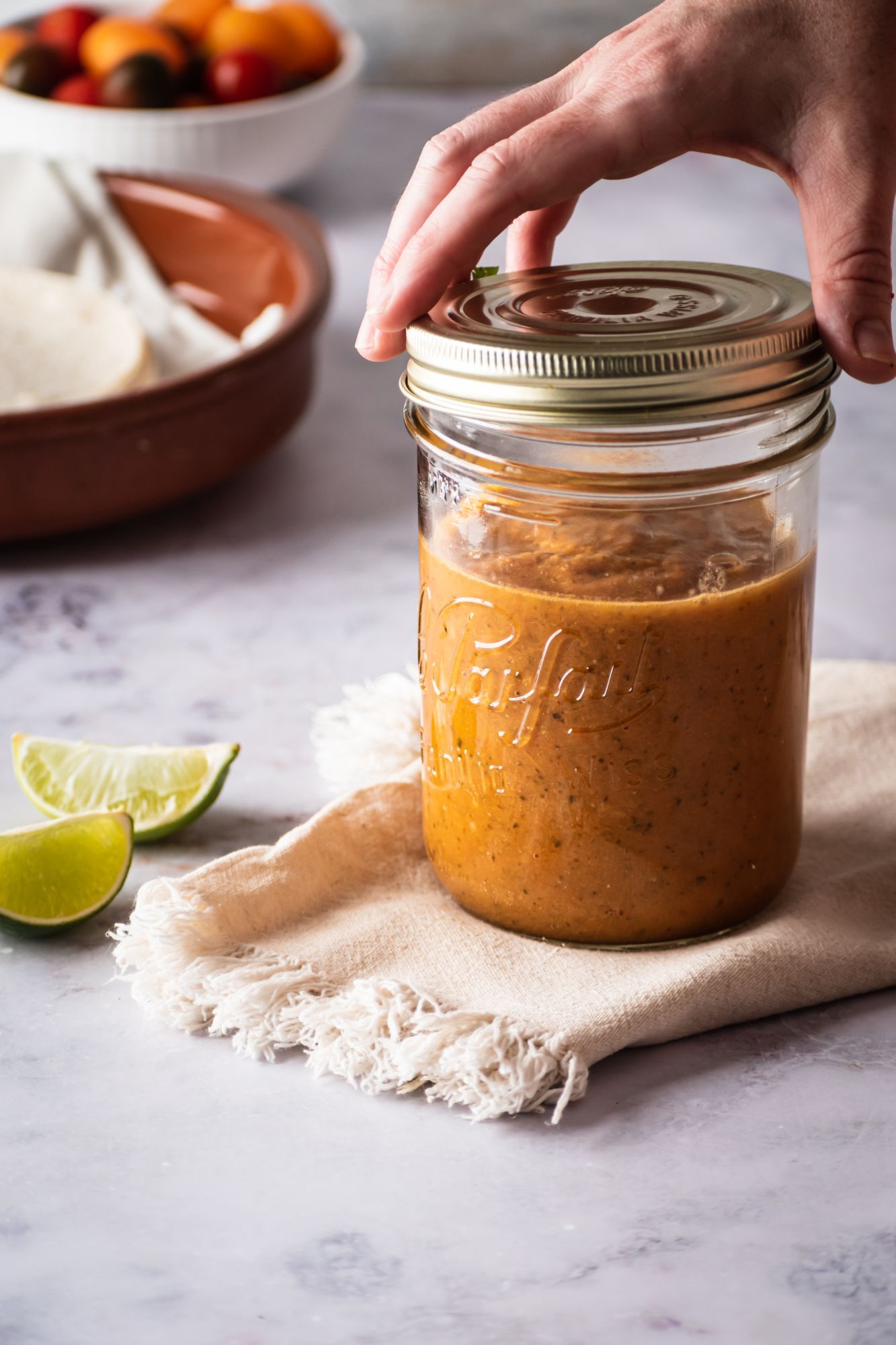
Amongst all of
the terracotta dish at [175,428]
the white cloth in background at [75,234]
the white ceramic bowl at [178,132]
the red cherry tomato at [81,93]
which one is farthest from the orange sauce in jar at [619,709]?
the red cherry tomato at [81,93]

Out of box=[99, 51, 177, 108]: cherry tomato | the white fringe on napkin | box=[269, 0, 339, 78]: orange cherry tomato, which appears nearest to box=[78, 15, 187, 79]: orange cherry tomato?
box=[99, 51, 177, 108]: cherry tomato

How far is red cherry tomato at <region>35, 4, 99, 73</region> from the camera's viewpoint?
2.21 meters

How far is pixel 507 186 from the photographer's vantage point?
2.53ft

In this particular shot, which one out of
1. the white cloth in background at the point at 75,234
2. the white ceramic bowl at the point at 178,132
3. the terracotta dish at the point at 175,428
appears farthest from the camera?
the white ceramic bowl at the point at 178,132

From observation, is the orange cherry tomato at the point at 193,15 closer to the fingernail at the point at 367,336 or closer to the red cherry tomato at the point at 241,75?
the red cherry tomato at the point at 241,75

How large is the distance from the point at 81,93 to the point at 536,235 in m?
1.35

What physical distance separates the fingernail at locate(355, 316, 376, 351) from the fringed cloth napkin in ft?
0.98

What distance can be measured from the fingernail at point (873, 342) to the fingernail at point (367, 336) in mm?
268

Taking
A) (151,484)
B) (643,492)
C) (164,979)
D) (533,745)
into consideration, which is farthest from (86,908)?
(151,484)

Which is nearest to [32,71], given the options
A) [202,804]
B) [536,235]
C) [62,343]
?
[62,343]

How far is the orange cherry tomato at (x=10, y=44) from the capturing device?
85.0 inches

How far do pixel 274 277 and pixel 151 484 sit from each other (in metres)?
0.41

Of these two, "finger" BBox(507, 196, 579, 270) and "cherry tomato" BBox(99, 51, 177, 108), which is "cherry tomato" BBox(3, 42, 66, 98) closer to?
"cherry tomato" BBox(99, 51, 177, 108)

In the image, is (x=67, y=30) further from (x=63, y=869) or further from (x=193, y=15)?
(x=63, y=869)
